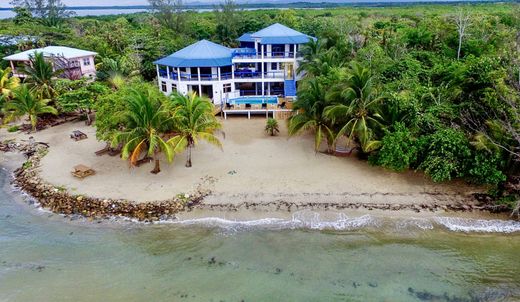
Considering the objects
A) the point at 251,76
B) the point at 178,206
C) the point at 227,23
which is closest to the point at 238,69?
the point at 251,76

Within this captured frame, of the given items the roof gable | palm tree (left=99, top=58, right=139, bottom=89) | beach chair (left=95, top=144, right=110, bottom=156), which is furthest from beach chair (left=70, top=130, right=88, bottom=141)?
the roof gable

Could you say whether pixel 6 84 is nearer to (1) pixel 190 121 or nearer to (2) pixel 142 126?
(2) pixel 142 126

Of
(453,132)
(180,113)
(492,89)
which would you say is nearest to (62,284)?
(180,113)

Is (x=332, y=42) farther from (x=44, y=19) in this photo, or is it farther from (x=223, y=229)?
(x=44, y=19)

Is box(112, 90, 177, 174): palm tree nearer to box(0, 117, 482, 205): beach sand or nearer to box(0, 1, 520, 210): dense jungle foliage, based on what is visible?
box(0, 117, 482, 205): beach sand

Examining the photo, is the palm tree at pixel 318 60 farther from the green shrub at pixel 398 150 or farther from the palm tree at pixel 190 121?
the palm tree at pixel 190 121
